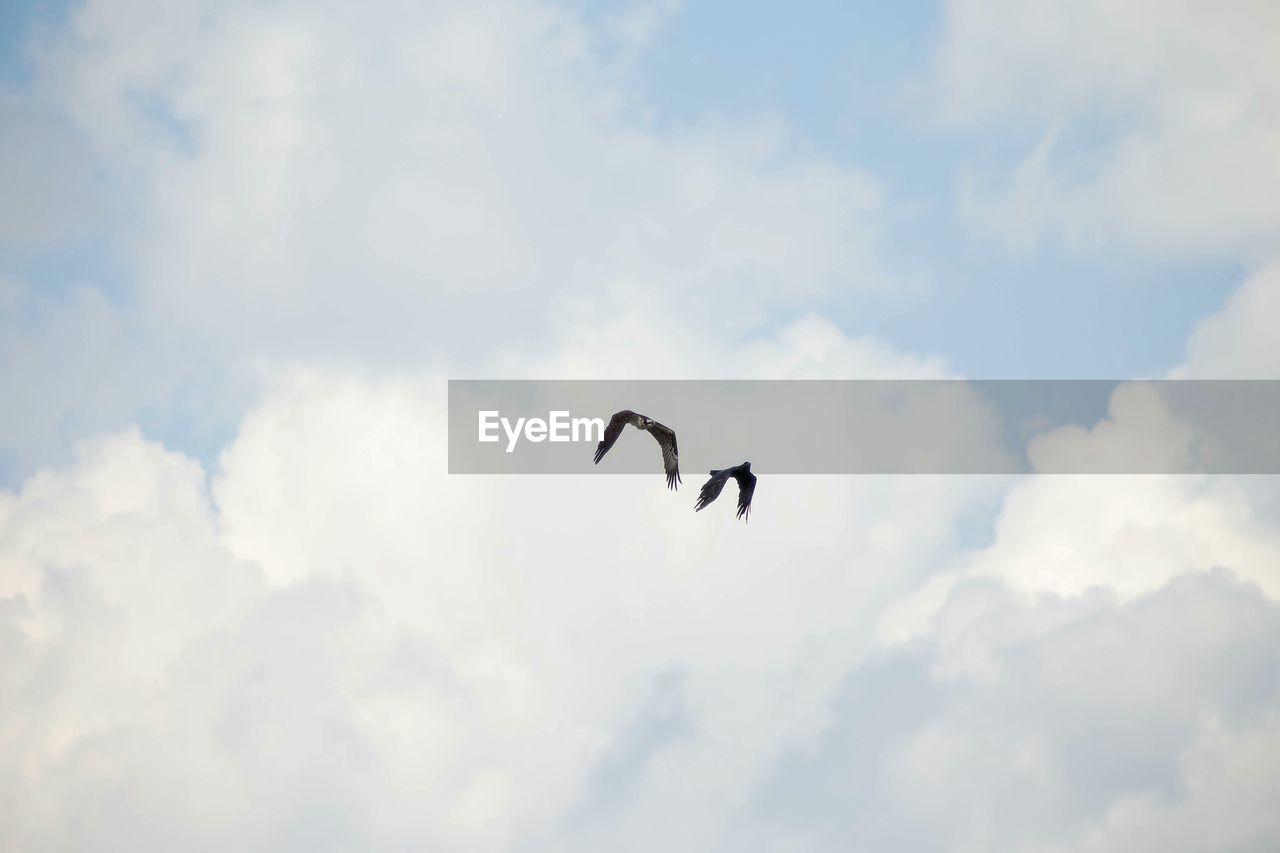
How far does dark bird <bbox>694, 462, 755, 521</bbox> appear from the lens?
4969 cm

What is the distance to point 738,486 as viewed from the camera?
172 feet

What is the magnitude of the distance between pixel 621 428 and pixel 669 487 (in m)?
3.92

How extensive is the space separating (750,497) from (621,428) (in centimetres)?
668

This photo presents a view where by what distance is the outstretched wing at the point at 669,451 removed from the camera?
53.3m

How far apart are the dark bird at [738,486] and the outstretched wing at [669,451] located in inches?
146

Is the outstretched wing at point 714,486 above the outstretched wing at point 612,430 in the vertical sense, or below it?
below

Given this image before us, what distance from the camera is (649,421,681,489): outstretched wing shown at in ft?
175

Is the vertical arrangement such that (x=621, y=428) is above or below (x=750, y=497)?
above

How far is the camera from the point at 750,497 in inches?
2057

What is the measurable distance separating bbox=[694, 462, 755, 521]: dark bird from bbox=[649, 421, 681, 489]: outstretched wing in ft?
12.2

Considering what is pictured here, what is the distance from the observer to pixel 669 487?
5478 centimetres

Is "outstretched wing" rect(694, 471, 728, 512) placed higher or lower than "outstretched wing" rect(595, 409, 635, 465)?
lower

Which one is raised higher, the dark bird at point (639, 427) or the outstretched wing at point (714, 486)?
the dark bird at point (639, 427)

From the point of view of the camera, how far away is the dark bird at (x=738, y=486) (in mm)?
49688
